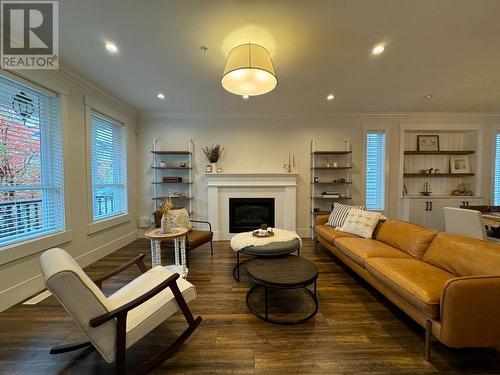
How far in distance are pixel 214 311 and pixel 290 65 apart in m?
2.88

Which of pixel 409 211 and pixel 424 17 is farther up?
pixel 424 17

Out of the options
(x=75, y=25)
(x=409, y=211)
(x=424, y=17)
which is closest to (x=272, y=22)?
(x=424, y=17)

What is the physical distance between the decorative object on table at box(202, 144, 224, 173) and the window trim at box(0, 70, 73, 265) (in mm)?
2271

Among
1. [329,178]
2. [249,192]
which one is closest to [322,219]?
[329,178]

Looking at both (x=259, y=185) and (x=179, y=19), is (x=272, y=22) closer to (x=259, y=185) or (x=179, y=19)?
(x=179, y=19)

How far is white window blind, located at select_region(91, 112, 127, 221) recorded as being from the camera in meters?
3.39

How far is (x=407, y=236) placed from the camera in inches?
95.5

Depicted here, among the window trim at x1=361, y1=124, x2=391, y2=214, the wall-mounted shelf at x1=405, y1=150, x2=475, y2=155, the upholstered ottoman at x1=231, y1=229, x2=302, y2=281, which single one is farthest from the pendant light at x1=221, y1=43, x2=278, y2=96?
the wall-mounted shelf at x1=405, y1=150, x2=475, y2=155

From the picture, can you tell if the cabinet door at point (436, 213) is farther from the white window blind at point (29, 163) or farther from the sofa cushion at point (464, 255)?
the white window blind at point (29, 163)

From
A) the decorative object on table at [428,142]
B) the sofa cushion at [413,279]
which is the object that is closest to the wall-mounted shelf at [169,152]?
the sofa cushion at [413,279]

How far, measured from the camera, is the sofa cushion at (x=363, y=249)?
2.28 metres

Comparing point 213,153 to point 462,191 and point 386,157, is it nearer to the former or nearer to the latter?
point 386,157

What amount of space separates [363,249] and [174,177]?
3713 millimetres

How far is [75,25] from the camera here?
1942 mm
